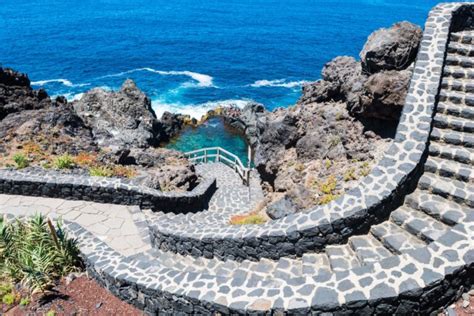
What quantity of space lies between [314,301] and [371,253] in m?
2.35

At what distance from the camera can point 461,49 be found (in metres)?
14.0

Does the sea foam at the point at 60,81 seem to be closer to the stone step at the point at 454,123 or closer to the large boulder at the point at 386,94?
the large boulder at the point at 386,94

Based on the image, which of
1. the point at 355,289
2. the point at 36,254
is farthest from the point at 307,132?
the point at 36,254

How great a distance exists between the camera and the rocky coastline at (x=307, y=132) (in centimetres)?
1432

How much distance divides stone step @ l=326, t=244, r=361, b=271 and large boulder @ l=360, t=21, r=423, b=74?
26.5 ft

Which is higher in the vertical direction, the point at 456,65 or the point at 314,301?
the point at 456,65

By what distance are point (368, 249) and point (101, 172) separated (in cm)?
1262

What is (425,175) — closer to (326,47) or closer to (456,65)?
(456,65)

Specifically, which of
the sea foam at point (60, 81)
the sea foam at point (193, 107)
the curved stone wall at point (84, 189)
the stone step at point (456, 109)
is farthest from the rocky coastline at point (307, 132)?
the sea foam at point (60, 81)

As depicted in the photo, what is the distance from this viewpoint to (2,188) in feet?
52.3

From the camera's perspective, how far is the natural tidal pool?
43469mm

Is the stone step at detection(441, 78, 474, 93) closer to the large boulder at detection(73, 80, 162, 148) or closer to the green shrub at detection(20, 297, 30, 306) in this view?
the green shrub at detection(20, 297, 30, 306)

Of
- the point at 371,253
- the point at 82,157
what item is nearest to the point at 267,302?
the point at 371,253

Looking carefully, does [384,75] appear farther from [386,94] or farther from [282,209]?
[282,209]
